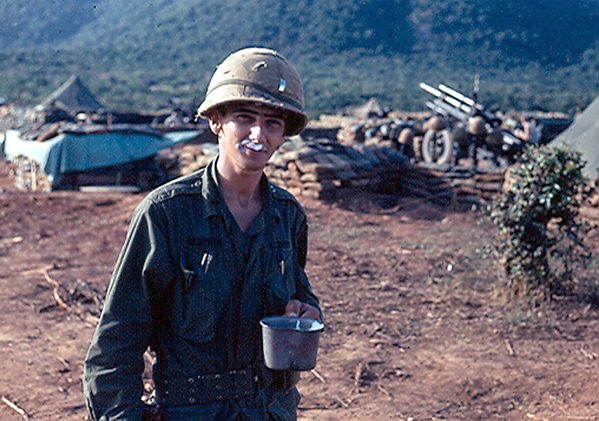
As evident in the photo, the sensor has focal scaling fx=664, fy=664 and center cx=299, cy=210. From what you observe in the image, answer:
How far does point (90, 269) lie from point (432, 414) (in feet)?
13.4

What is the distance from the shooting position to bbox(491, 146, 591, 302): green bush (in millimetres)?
5336

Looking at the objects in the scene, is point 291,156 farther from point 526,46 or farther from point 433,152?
point 526,46

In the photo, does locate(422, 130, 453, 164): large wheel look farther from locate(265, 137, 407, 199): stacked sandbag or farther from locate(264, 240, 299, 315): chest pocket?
locate(264, 240, 299, 315): chest pocket

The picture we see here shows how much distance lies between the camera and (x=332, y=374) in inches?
160

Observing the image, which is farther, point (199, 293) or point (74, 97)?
point (74, 97)

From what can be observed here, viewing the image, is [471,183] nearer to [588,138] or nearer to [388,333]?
[588,138]

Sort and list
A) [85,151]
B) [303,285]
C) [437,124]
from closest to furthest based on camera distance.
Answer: [303,285] < [85,151] < [437,124]

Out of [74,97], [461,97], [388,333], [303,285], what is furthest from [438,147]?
[74,97]

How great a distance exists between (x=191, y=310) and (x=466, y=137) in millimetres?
10817

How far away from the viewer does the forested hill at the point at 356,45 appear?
5841 cm

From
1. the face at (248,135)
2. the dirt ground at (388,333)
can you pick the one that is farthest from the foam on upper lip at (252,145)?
the dirt ground at (388,333)

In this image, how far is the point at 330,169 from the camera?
996cm

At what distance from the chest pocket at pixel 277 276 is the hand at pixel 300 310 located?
20mm

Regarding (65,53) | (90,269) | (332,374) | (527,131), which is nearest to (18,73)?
(65,53)
